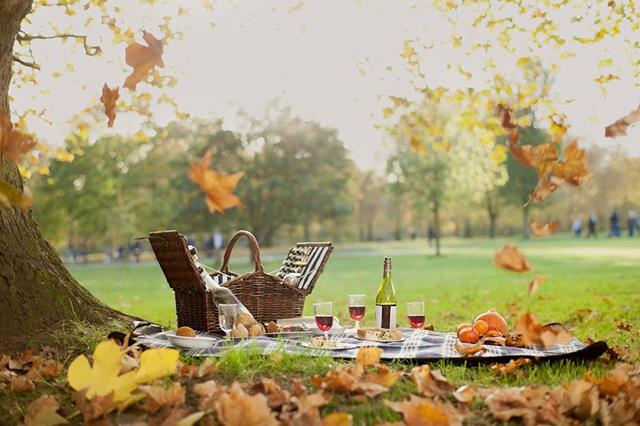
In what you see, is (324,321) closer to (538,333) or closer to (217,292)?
(217,292)

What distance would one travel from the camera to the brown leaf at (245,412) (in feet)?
10.3

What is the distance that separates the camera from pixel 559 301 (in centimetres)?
1039

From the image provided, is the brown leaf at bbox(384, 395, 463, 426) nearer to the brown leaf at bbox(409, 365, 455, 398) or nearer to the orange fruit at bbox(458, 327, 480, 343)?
the brown leaf at bbox(409, 365, 455, 398)

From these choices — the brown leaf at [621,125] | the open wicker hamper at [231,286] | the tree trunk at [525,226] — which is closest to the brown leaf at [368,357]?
the brown leaf at [621,125]

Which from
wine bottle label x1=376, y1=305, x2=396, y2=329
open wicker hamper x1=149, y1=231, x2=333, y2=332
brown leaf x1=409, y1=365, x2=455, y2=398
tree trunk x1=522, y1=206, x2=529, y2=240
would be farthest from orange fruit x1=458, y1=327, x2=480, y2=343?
tree trunk x1=522, y1=206, x2=529, y2=240

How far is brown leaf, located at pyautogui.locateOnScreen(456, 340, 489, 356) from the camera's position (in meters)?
4.45

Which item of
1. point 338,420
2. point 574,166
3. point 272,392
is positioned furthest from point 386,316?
point 338,420

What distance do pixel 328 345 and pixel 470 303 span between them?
6.51 m

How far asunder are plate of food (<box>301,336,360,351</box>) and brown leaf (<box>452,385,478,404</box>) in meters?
1.08

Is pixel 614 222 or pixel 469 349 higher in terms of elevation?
pixel 614 222

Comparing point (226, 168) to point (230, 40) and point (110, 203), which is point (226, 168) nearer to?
point (110, 203)

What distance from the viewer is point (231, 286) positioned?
570 centimetres

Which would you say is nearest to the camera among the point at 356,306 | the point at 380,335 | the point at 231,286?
the point at 380,335

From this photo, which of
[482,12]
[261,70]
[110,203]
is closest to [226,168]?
[110,203]
